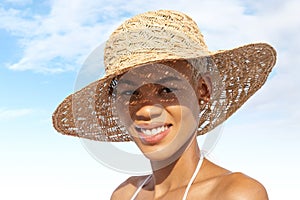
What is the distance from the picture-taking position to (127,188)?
294 centimetres

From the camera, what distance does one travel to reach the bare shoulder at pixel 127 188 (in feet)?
9.48

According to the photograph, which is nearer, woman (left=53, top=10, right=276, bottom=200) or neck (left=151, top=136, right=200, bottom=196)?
woman (left=53, top=10, right=276, bottom=200)

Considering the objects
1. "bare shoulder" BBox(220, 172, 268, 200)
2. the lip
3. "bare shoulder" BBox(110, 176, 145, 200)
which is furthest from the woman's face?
"bare shoulder" BBox(110, 176, 145, 200)

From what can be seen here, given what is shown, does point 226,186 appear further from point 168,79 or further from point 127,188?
point 127,188

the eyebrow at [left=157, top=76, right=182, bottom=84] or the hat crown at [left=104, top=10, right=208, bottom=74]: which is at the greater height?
the hat crown at [left=104, top=10, right=208, bottom=74]

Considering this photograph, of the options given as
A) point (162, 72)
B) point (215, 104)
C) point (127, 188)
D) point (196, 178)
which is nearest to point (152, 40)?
point (162, 72)

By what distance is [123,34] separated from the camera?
2508mm

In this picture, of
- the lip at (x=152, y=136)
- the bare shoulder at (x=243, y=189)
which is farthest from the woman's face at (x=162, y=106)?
the bare shoulder at (x=243, y=189)

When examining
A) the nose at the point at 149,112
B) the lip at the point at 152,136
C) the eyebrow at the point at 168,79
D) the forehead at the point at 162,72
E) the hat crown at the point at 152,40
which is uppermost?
the hat crown at the point at 152,40

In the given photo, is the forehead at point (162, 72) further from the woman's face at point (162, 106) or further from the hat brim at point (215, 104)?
the hat brim at point (215, 104)

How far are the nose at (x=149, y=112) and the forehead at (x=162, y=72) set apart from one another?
0.36 ft

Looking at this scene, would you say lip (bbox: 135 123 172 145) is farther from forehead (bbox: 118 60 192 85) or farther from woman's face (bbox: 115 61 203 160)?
forehead (bbox: 118 60 192 85)

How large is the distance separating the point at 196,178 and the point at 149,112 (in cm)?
40

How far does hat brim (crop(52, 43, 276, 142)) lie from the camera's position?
2547 millimetres
